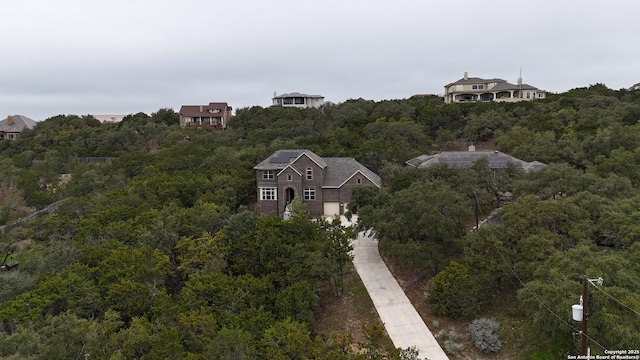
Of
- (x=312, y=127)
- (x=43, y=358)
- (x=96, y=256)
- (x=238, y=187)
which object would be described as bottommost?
(x=43, y=358)

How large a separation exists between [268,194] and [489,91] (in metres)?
48.8

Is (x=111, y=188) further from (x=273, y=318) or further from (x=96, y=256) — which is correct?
(x=273, y=318)

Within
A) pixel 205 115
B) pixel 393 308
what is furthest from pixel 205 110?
pixel 393 308

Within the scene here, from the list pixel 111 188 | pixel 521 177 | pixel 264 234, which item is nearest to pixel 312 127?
pixel 111 188

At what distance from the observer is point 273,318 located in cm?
1978

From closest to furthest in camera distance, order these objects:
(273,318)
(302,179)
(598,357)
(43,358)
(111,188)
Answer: (598,357)
(43,358)
(273,318)
(302,179)
(111,188)

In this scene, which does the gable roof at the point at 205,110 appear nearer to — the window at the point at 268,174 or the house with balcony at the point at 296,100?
the house with balcony at the point at 296,100

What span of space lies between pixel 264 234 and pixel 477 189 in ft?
51.2

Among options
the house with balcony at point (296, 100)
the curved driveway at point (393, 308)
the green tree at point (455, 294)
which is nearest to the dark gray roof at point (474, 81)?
the house with balcony at point (296, 100)

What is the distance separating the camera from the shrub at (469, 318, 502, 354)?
19812 millimetres

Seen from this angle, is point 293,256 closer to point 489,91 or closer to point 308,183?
point 308,183

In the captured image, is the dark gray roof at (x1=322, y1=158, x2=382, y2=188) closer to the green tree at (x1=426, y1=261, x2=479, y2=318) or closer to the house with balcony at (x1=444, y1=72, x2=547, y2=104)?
the green tree at (x1=426, y1=261, x2=479, y2=318)

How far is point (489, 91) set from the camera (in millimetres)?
73438

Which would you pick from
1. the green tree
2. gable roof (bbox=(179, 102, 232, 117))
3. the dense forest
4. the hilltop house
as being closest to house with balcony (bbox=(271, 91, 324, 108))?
gable roof (bbox=(179, 102, 232, 117))
